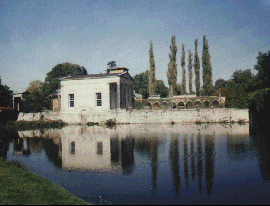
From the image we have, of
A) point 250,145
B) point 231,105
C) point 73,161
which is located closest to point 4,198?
point 73,161

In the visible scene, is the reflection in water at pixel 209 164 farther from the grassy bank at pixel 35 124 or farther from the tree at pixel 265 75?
the grassy bank at pixel 35 124

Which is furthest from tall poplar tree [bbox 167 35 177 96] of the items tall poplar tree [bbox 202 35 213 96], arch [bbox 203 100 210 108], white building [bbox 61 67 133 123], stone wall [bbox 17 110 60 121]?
stone wall [bbox 17 110 60 121]

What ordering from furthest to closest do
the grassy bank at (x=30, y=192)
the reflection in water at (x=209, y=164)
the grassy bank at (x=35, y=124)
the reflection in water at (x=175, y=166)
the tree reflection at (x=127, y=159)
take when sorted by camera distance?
the grassy bank at (x=35, y=124)
the tree reflection at (x=127, y=159)
the reflection in water at (x=209, y=164)
the reflection in water at (x=175, y=166)
the grassy bank at (x=30, y=192)

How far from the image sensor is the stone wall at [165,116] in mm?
34250

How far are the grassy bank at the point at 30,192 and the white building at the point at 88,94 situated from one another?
94.0 ft

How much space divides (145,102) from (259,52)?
91.5 feet

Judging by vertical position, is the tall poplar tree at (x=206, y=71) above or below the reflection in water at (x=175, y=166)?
above

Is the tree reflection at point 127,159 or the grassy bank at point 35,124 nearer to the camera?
the tree reflection at point 127,159

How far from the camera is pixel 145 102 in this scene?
56875 millimetres

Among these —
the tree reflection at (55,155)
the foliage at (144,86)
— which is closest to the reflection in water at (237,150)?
the tree reflection at (55,155)

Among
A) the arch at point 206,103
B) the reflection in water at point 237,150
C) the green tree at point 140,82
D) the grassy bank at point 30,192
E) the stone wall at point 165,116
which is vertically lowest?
the reflection in water at point 237,150

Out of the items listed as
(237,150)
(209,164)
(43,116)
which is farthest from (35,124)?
(209,164)

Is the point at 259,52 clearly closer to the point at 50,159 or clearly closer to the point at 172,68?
the point at 172,68

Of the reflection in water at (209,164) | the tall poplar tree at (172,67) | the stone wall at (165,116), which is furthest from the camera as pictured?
the tall poplar tree at (172,67)
